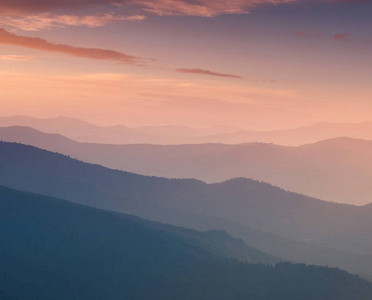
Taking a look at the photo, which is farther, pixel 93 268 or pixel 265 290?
pixel 93 268

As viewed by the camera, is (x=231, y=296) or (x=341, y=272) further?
(x=341, y=272)

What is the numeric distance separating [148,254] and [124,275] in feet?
59.3

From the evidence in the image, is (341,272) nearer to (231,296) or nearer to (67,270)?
(231,296)

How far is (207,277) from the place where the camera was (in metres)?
176

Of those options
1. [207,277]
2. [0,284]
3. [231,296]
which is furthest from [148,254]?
[0,284]

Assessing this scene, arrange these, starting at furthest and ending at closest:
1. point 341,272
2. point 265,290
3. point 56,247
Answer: point 56,247
point 341,272
point 265,290

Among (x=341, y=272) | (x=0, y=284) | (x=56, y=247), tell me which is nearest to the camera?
(x=0, y=284)

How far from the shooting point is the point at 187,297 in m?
165

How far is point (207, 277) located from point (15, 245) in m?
65.4

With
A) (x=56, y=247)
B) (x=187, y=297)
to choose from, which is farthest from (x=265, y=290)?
(x=56, y=247)

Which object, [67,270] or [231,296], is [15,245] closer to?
[67,270]

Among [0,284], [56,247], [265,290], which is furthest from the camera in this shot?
[56,247]

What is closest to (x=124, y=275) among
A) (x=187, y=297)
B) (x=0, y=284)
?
(x=187, y=297)

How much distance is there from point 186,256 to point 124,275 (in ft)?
84.0
